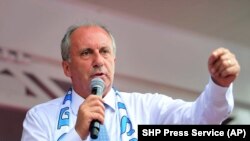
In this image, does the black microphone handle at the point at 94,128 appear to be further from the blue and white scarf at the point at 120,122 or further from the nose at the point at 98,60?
the nose at the point at 98,60

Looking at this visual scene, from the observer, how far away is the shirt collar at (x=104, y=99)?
185 centimetres

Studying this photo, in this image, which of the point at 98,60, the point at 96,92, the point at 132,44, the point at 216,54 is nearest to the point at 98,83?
the point at 96,92

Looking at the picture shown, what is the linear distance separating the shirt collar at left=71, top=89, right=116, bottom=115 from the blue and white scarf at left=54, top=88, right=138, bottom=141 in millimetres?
17

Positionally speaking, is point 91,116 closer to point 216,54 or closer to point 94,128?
point 94,128

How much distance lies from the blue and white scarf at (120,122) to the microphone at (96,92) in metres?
0.23

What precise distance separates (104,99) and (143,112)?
0.55 ft

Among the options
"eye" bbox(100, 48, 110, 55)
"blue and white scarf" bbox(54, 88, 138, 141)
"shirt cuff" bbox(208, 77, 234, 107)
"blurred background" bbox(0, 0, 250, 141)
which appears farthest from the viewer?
"blurred background" bbox(0, 0, 250, 141)

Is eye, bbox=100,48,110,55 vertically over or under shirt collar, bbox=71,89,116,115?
over

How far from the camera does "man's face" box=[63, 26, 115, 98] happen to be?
1758 millimetres

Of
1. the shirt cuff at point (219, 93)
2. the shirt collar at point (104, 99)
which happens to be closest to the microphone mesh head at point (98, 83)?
the shirt collar at point (104, 99)

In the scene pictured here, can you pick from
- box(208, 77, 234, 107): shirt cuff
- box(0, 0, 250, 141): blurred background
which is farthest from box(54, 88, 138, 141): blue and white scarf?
box(0, 0, 250, 141): blurred background

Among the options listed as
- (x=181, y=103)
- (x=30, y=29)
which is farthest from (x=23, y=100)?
(x=181, y=103)

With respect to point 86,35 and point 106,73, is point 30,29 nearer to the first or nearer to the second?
point 86,35

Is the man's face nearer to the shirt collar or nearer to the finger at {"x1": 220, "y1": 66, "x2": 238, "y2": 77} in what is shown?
the shirt collar
